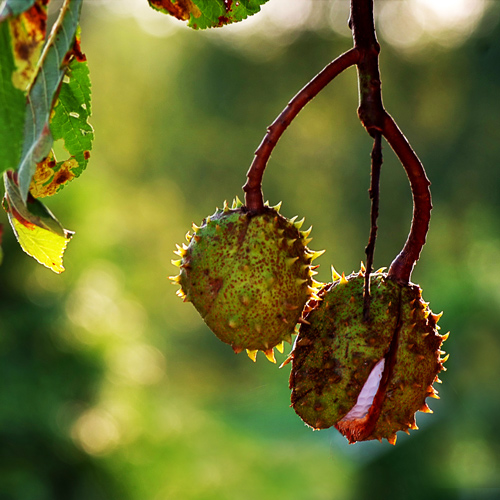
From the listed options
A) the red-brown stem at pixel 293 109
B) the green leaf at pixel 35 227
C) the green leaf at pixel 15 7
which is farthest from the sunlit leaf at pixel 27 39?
the red-brown stem at pixel 293 109

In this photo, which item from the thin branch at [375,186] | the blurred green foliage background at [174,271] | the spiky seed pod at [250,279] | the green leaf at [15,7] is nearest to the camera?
the green leaf at [15,7]

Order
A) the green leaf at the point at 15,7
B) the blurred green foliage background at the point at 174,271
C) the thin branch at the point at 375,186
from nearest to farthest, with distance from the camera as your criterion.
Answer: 1. the green leaf at the point at 15,7
2. the thin branch at the point at 375,186
3. the blurred green foliage background at the point at 174,271

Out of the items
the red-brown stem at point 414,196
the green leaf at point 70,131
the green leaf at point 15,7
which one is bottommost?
the green leaf at point 15,7

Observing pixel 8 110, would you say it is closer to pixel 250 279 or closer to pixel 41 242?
pixel 41 242

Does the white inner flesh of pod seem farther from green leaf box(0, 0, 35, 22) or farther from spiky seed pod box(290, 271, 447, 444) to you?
green leaf box(0, 0, 35, 22)

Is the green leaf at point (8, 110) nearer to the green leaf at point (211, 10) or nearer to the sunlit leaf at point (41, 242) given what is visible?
the sunlit leaf at point (41, 242)

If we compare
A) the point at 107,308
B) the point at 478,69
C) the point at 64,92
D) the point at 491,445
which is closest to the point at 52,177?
the point at 64,92

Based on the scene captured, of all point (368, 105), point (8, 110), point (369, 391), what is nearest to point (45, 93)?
point (8, 110)
